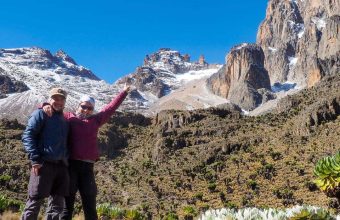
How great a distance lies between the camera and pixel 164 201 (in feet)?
183

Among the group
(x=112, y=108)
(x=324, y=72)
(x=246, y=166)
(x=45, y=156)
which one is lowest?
(x=45, y=156)

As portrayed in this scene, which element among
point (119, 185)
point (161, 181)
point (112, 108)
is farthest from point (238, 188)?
point (112, 108)

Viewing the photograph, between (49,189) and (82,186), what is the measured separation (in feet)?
2.49

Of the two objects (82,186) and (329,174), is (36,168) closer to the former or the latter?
(82,186)

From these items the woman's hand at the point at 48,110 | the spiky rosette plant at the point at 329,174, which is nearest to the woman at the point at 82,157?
the woman's hand at the point at 48,110

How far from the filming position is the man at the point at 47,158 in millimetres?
7152

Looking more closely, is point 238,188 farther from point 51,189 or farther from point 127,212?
point 51,189

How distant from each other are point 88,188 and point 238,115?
88.0 m

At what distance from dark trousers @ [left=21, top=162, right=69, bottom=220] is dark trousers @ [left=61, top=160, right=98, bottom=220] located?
12.9 inches

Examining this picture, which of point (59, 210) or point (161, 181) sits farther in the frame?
point (161, 181)

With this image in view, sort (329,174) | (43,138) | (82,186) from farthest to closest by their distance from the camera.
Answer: (329,174), (82,186), (43,138)

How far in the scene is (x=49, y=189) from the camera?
7250mm

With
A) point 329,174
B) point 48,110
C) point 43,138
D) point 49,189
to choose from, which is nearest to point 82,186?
point 49,189

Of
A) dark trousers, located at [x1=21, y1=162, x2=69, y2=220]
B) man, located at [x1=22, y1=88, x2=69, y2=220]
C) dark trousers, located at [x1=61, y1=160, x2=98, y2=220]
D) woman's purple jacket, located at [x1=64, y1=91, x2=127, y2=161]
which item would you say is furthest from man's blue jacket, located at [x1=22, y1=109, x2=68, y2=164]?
dark trousers, located at [x1=61, y1=160, x2=98, y2=220]
